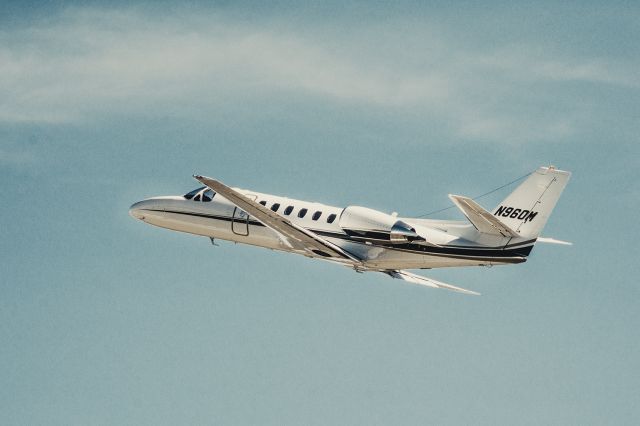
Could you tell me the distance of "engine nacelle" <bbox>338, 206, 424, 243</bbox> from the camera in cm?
6231

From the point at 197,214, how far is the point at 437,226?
13.7m

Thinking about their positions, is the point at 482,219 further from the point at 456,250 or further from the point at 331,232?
the point at 331,232

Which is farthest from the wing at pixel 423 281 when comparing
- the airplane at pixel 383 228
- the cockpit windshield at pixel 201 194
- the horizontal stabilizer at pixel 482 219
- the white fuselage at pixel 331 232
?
the cockpit windshield at pixel 201 194

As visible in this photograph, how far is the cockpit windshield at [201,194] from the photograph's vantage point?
2712 inches

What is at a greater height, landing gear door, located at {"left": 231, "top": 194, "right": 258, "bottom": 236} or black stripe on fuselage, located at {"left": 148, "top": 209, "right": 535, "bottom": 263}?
landing gear door, located at {"left": 231, "top": 194, "right": 258, "bottom": 236}

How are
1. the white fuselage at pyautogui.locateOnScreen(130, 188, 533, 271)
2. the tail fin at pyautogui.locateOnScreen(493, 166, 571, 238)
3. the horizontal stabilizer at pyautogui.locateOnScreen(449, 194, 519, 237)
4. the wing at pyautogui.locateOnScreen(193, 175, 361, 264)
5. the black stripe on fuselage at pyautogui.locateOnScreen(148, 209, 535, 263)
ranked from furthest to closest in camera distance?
the white fuselage at pyautogui.locateOnScreen(130, 188, 533, 271) → the wing at pyautogui.locateOnScreen(193, 175, 361, 264) → the black stripe on fuselage at pyautogui.locateOnScreen(148, 209, 535, 263) → the tail fin at pyautogui.locateOnScreen(493, 166, 571, 238) → the horizontal stabilizer at pyautogui.locateOnScreen(449, 194, 519, 237)

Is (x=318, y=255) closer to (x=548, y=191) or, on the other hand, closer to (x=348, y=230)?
(x=348, y=230)

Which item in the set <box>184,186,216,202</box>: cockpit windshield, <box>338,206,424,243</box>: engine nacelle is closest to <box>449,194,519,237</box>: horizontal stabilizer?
<box>338,206,424,243</box>: engine nacelle

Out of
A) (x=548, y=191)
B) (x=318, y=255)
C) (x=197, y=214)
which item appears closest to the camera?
(x=548, y=191)

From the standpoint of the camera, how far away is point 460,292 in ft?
224

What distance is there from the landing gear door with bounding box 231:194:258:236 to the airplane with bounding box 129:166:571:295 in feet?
0.17

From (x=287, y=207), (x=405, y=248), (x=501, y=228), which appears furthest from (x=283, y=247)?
(x=501, y=228)

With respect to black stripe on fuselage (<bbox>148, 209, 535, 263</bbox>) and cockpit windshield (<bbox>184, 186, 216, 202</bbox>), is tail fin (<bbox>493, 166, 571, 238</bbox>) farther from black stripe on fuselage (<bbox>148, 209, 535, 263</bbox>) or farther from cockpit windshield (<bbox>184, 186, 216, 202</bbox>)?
cockpit windshield (<bbox>184, 186, 216, 202</bbox>)

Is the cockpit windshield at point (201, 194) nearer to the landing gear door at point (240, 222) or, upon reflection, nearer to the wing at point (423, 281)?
the landing gear door at point (240, 222)
